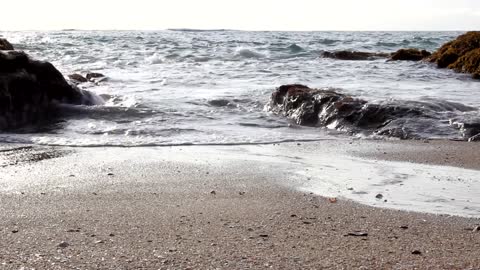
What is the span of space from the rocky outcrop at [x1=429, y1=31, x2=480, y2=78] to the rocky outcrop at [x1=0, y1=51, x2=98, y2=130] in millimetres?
11838

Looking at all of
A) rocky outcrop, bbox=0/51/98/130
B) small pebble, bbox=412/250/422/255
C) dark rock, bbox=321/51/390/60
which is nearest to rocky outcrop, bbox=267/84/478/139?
rocky outcrop, bbox=0/51/98/130

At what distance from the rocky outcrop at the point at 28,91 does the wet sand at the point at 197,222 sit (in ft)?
7.67

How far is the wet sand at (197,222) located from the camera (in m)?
2.90

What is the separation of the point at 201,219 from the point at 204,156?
2427mm

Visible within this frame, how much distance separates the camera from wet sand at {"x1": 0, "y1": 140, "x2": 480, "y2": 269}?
290 cm

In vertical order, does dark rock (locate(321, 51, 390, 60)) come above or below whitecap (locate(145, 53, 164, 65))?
above

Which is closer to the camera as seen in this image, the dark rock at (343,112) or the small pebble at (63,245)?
the small pebble at (63,245)

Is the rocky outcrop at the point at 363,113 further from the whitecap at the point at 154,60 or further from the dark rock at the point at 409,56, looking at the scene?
the dark rock at the point at 409,56

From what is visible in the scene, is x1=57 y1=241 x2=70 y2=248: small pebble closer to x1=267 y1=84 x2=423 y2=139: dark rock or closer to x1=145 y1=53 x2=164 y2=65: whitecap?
x1=267 y1=84 x2=423 y2=139: dark rock

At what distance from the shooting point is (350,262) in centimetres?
288

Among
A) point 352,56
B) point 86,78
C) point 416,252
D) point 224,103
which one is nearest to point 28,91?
point 224,103

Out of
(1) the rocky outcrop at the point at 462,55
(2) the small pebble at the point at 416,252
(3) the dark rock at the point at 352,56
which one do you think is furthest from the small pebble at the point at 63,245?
(3) the dark rock at the point at 352,56

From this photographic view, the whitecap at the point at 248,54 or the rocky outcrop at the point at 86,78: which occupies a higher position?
the rocky outcrop at the point at 86,78

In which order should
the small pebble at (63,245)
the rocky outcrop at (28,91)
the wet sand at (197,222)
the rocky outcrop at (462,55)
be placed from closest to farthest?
the wet sand at (197,222) < the small pebble at (63,245) < the rocky outcrop at (28,91) < the rocky outcrop at (462,55)
